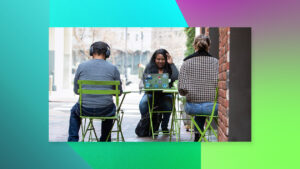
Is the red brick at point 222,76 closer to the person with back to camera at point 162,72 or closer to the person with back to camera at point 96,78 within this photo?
the person with back to camera at point 162,72

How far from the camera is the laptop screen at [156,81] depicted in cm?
461

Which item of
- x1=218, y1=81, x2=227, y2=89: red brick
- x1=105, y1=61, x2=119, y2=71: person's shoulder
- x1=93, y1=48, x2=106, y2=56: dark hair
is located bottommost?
x1=218, y1=81, x2=227, y2=89: red brick

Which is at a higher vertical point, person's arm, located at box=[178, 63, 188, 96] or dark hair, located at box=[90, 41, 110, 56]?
dark hair, located at box=[90, 41, 110, 56]

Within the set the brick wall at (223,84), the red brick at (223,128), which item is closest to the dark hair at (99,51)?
the brick wall at (223,84)

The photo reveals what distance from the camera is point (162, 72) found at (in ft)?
15.1

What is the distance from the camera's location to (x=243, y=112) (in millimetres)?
4027

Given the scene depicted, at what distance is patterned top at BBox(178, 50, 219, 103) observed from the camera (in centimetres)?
432

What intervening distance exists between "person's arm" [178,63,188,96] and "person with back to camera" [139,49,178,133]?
64 mm
